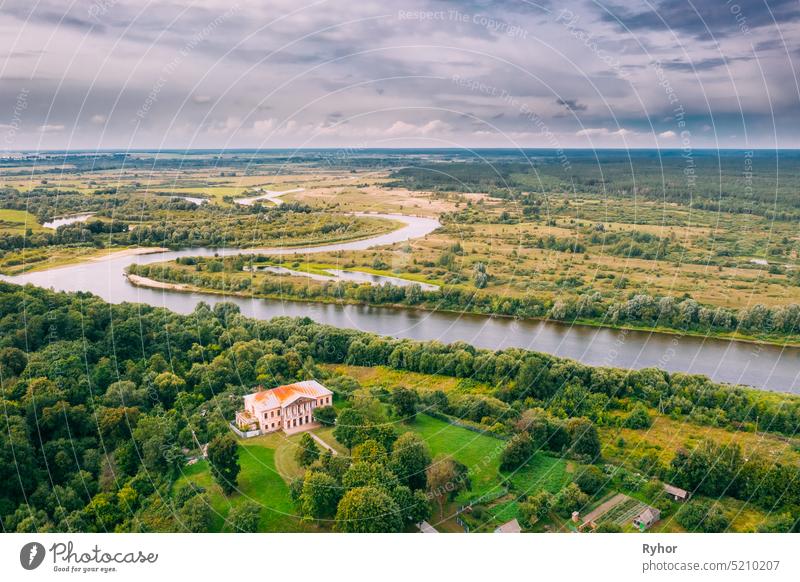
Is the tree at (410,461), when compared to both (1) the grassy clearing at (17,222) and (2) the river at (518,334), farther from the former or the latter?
(1) the grassy clearing at (17,222)

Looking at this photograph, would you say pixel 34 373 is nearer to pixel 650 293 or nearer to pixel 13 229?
pixel 13 229

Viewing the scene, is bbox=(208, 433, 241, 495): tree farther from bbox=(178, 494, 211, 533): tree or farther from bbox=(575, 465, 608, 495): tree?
bbox=(575, 465, 608, 495): tree

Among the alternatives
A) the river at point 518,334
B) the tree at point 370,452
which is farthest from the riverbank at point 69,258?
the tree at point 370,452

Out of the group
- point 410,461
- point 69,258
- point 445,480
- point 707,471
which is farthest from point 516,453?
point 69,258

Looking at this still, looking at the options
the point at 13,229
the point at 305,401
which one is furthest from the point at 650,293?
the point at 13,229

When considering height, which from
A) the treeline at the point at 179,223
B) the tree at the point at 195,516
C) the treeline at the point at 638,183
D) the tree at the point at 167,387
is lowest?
the tree at the point at 195,516

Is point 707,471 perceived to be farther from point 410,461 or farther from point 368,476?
point 368,476
